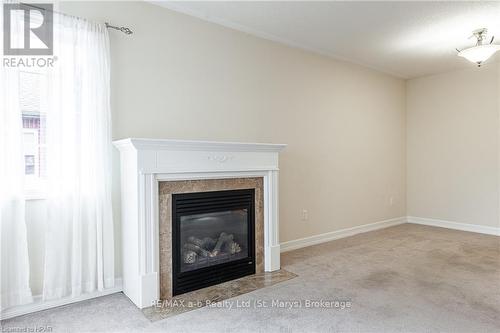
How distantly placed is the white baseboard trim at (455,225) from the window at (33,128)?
559 centimetres

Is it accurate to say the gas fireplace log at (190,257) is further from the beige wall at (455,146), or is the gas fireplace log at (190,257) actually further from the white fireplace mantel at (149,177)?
the beige wall at (455,146)

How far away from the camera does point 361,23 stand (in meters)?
3.39

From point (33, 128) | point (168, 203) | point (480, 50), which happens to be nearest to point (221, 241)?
point (168, 203)

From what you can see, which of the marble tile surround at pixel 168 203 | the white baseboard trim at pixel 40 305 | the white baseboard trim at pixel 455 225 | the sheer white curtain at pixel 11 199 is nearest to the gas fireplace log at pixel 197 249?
→ the marble tile surround at pixel 168 203

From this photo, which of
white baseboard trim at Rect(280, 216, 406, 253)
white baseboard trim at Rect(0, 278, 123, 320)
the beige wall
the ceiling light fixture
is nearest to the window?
white baseboard trim at Rect(0, 278, 123, 320)

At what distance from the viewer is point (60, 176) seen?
247cm

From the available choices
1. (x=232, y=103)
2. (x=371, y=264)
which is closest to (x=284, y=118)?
(x=232, y=103)

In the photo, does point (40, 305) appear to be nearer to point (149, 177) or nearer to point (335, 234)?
point (149, 177)

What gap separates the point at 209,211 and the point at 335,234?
2361 mm

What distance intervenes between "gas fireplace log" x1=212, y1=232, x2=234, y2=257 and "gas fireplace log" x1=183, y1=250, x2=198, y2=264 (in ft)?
0.65

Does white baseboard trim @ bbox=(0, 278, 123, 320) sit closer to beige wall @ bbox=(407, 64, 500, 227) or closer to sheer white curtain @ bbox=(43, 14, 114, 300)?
sheer white curtain @ bbox=(43, 14, 114, 300)

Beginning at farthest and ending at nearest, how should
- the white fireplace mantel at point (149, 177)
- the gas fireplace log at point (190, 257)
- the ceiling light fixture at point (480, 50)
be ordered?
the ceiling light fixture at point (480, 50) → the gas fireplace log at point (190, 257) → the white fireplace mantel at point (149, 177)

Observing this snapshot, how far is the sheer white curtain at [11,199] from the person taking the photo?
2256 mm

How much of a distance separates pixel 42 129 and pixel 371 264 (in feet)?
10.8
